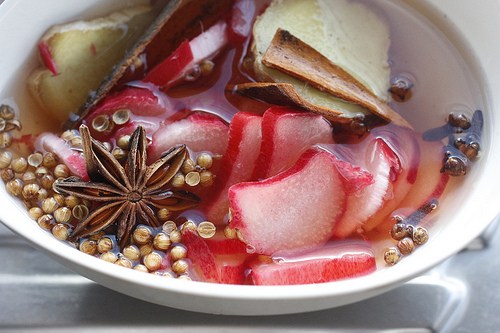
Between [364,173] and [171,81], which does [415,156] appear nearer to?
[364,173]

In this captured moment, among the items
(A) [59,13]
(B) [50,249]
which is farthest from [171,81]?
(B) [50,249]

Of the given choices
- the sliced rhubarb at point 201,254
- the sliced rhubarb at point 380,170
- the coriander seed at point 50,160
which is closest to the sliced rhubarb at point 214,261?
the sliced rhubarb at point 201,254

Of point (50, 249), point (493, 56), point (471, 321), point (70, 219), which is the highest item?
point (493, 56)

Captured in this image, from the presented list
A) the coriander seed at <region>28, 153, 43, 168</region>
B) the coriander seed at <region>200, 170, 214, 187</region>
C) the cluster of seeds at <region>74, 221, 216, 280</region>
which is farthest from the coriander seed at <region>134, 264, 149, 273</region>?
the coriander seed at <region>28, 153, 43, 168</region>

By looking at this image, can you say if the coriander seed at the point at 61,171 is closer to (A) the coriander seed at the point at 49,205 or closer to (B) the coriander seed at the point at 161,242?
(A) the coriander seed at the point at 49,205

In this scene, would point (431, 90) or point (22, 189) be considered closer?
point (22, 189)

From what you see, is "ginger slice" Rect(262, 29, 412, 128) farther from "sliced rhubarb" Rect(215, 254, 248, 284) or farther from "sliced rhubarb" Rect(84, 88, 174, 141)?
"sliced rhubarb" Rect(215, 254, 248, 284)
